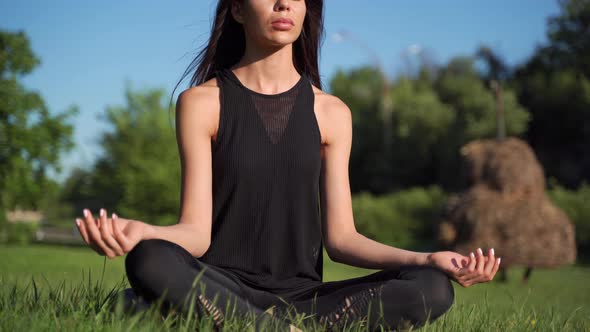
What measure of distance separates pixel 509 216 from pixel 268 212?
10888mm

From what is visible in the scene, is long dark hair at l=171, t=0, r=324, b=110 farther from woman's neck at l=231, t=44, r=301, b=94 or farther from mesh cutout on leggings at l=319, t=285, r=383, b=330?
mesh cutout on leggings at l=319, t=285, r=383, b=330

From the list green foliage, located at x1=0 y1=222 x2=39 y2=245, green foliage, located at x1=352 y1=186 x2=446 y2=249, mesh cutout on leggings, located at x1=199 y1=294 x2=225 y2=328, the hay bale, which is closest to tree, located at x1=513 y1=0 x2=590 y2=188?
green foliage, located at x1=352 y1=186 x2=446 y2=249

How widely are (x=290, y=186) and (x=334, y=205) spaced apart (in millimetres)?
352

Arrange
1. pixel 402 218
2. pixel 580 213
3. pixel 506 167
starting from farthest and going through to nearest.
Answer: pixel 402 218, pixel 580 213, pixel 506 167

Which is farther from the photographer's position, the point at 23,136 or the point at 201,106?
→ the point at 23,136

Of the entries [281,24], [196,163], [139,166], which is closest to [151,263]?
[196,163]

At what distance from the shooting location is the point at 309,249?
3.67m

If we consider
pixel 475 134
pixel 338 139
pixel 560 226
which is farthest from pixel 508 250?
pixel 475 134

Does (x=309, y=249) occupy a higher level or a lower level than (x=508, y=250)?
higher

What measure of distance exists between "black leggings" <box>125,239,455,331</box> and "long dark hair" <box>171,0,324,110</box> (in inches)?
53.7

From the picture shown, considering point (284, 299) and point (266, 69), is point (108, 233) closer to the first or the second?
point (284, 299)

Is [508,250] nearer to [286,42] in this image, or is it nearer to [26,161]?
[286,42]

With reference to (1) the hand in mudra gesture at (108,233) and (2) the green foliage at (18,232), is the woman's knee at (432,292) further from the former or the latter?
(2) the green foliage at (18,232)

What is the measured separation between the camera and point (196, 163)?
354 cm
